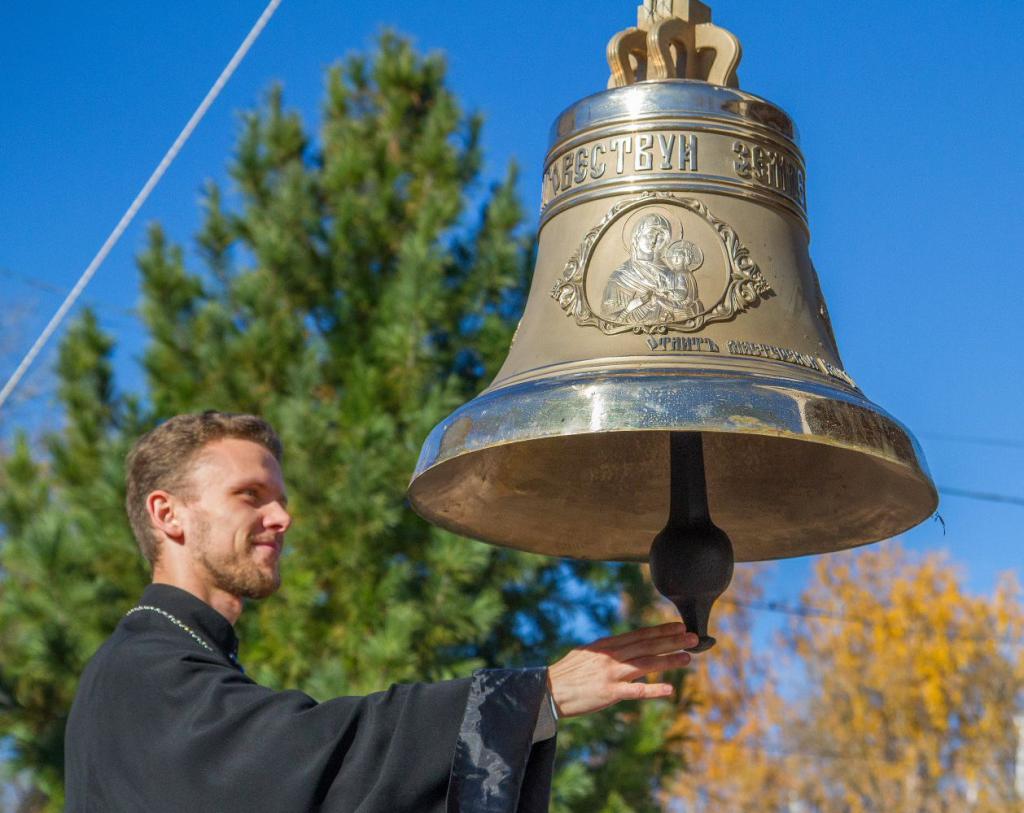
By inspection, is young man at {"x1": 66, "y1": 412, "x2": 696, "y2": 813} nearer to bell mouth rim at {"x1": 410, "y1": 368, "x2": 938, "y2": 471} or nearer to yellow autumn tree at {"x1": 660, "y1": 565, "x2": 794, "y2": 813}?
bell mouth rim at {"x1": 410, "y1": 368, "x2": 938, "y2": 471}

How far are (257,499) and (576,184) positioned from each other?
1.09m

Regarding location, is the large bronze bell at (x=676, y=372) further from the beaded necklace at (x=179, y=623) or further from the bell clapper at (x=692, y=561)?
the beaded necklace at (x=179, y=623)

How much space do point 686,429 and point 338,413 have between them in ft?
12.3

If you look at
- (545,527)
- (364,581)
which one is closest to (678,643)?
(545,527)

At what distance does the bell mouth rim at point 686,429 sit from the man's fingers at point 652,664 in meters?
0.38

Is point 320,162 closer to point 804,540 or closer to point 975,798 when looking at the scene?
point 804,540

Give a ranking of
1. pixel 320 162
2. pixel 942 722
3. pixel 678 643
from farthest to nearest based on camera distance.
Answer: pixel 942 722 < pixel 320 162 < pixel 678 643

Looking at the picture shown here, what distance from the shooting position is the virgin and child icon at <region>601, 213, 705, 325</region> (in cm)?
233

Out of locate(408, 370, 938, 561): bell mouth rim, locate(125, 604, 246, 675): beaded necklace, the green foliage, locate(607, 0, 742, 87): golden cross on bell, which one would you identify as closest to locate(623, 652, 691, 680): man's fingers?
locate(408, 370, 938, 561): bell mouth rim

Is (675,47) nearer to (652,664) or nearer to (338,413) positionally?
(652,664)

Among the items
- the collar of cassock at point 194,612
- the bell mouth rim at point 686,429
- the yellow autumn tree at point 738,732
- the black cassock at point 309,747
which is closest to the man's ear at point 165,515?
the collar of cassock at point 194,612

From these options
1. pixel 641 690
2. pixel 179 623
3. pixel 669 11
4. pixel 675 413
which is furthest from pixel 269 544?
pixel 669 11

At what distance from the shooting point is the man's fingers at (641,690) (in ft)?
7.00

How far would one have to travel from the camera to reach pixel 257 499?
3.11m
